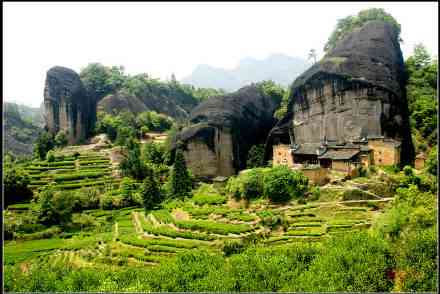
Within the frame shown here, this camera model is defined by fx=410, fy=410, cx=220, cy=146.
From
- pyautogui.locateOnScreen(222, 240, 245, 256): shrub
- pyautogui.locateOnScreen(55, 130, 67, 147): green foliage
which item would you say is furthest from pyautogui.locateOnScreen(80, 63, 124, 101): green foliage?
pyautogui.locateOnScreen(222, 240, 245, 256): shrub

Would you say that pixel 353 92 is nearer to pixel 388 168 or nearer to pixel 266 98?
pixel 388 168

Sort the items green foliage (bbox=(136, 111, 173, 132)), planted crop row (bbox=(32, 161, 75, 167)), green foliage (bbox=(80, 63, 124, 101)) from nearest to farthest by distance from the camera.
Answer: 1. planted crop row (bbox=(32, 161, 75, 167))
2. green foliage (bbox=(136, 111, 173, 132))
3. green foliage (bbox=(80, 63, 124, 101))

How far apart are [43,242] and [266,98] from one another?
3390 centimetres

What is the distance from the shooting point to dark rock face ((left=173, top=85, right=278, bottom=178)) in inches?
1811

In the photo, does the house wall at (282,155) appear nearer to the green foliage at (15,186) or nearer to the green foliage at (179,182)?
the green foliage at (179,182)

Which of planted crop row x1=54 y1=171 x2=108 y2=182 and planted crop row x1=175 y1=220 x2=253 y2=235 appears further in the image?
planted crop row x1=54 y1=171 x2=108 y2=182

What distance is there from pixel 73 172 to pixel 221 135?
688 inches

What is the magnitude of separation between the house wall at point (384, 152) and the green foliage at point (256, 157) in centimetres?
1357

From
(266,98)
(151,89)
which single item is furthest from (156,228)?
(151,89)

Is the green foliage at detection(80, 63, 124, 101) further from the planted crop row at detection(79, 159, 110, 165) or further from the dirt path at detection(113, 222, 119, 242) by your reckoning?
the dirt path at detection(113, 222, 119, 242)

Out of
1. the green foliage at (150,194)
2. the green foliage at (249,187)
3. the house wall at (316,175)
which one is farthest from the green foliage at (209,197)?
the house wall at (316,175)

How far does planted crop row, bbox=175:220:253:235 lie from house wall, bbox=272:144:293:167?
1250 cm

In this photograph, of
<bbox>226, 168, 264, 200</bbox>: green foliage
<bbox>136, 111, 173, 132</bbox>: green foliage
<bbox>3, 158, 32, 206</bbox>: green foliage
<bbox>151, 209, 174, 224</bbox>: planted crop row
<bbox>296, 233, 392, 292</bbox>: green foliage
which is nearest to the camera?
<bbox>296, 233, 392, 292</bbox>: green foliage

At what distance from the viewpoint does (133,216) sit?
3662 cm
